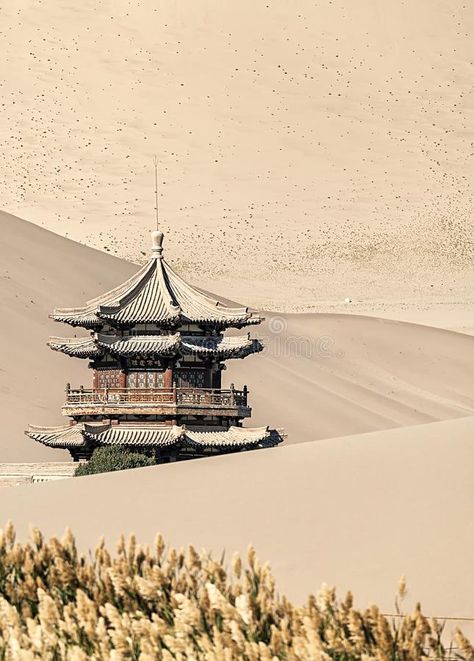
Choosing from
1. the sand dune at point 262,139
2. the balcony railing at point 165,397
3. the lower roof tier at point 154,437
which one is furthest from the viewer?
the sand dune at point 262,139

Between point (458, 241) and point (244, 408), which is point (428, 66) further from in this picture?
point (244, 408)

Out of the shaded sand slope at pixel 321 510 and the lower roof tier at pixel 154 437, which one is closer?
the shaded sand slope at pixel 321 510

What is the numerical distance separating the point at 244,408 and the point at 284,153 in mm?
79387

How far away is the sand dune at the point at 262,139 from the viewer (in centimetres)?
9706

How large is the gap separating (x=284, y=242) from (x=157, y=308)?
64.0 m

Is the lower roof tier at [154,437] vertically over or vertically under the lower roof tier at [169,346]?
under

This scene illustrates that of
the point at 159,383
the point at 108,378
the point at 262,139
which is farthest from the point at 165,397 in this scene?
the point at 262,139

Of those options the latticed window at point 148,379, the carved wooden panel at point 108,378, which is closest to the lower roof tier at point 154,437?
the latticed window at point 148,379

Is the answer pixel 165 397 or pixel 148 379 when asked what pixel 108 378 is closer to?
pixel 148 379

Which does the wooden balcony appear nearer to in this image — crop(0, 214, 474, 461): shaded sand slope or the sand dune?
crop(0, 214, 474, 461): shaded sand slope

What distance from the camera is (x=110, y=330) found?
3675 centimetres

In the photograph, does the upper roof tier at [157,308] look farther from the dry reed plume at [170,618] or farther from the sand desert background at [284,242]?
the dry reed plume at [170,618]

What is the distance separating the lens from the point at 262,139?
116375 mm

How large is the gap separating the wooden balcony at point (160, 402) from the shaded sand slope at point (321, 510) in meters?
11.6
